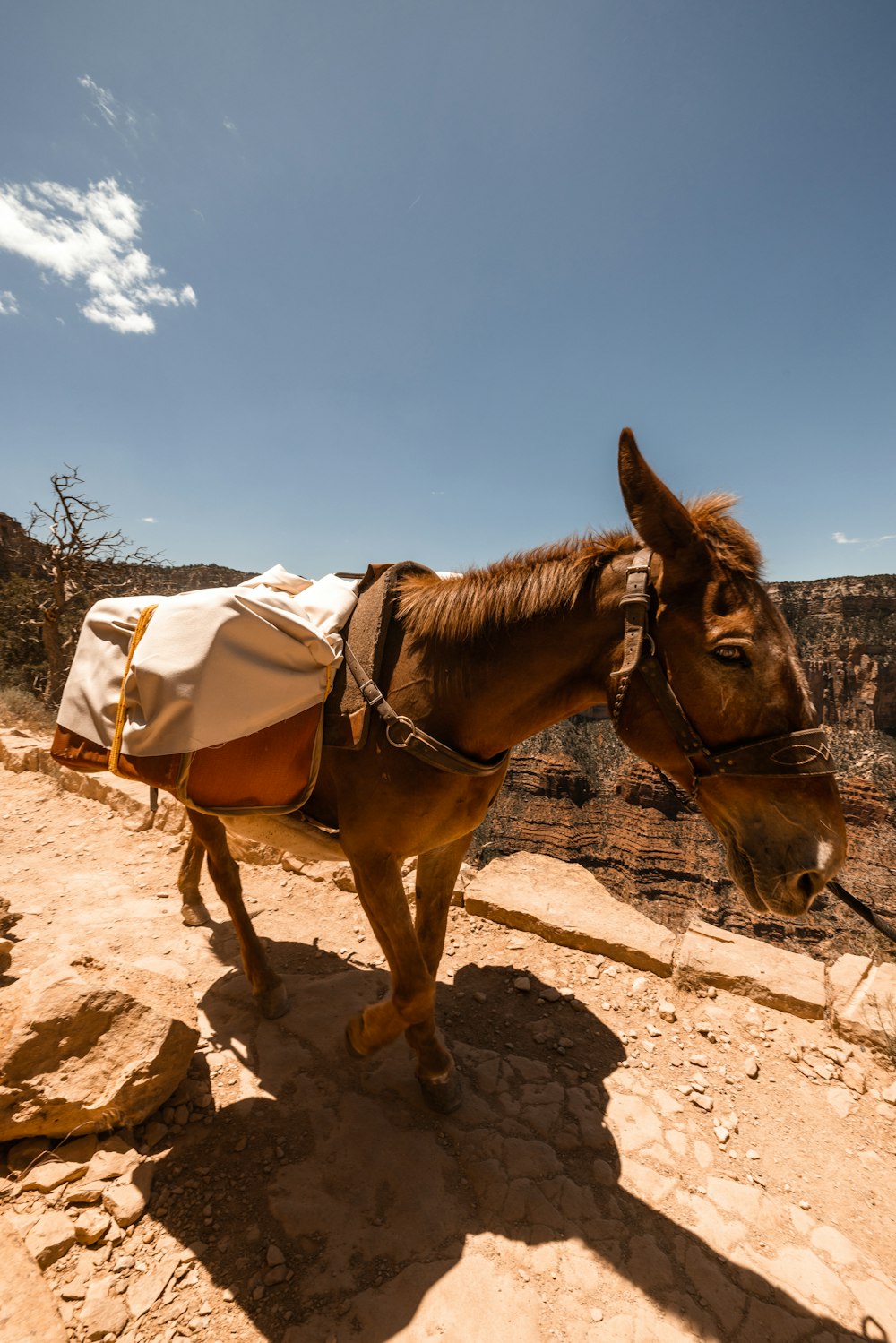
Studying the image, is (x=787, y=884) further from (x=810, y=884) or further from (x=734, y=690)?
(x=734, y=690)

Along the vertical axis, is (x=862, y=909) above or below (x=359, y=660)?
below

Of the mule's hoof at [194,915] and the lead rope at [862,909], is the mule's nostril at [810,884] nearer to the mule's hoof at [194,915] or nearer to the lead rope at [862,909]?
the lead rope at [862,909]

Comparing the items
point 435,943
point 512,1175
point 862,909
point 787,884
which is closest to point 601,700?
point 787,884

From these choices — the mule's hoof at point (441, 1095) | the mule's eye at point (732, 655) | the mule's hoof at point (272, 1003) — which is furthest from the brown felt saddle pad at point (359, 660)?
the mule's hoof at point (272, 1003)

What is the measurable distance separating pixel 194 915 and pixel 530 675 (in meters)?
3.24

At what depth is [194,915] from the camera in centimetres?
369

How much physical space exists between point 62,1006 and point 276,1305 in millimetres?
1187

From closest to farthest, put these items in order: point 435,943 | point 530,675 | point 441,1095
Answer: point 530,675, point 441,1095, point 435,943

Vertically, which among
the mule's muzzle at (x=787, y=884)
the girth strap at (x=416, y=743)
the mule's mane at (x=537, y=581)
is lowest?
the mule's muzzle at (x=787, y=884)

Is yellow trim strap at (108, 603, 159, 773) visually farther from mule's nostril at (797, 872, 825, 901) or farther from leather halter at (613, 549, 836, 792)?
mule's nostril at (797, 872, 825, 901)

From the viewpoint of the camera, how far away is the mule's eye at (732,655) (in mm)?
1479

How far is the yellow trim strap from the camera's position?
6.37 ft

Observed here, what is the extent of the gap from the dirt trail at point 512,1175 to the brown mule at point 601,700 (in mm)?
368

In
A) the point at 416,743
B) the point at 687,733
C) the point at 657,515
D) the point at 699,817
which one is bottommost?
the point at 699,817
